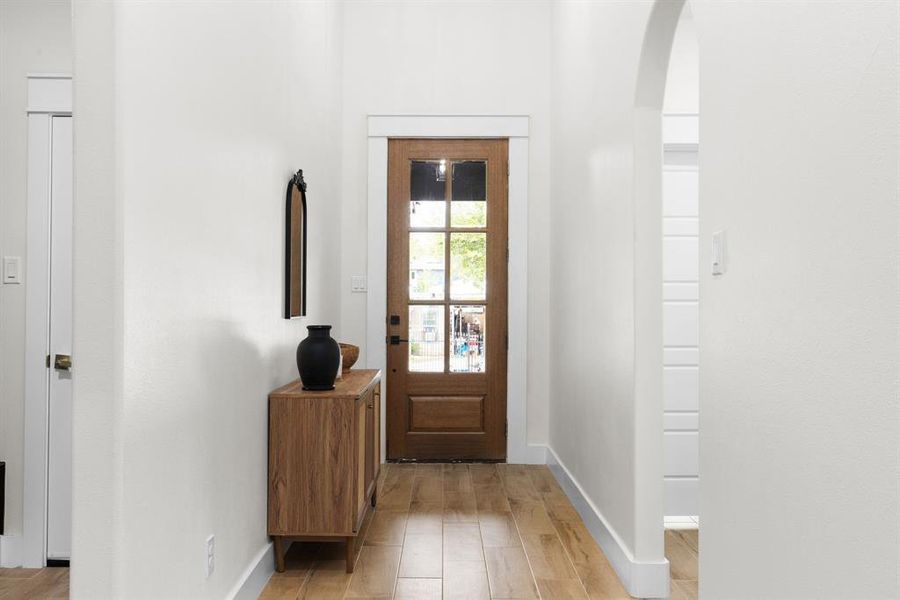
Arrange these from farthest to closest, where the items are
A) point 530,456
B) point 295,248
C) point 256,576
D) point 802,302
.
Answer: point 530,456
point 295,248
point 256,576
point 802,302

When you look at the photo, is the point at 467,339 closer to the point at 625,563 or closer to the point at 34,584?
the point at 625,563

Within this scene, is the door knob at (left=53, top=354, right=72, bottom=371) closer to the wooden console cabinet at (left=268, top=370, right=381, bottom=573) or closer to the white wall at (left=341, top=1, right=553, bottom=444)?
the wooden console cabinet at (left=268, top=370, right=381, bottom=573)

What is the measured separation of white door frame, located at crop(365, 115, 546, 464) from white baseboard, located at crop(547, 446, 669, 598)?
1255mm

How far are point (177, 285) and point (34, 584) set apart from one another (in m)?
1.65

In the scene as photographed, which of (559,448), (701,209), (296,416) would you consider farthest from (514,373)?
(701,209)

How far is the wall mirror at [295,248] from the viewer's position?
310cm

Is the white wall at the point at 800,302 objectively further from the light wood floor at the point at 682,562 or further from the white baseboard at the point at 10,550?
the white baseboard at the point at 10,550

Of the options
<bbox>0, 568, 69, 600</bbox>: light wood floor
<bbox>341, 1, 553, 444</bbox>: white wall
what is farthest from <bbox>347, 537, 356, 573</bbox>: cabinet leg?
<bbox>341, 1, 553, 444</bbox>: white wall

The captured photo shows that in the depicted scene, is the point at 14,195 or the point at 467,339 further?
the point at 467,339

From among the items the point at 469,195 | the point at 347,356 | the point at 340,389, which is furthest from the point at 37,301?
the point at 469,195

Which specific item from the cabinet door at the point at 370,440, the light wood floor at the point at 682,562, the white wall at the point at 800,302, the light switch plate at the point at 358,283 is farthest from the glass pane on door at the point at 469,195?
the white wall at the point at 800,302

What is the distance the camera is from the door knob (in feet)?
8.94

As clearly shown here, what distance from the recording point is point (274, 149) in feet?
9.34

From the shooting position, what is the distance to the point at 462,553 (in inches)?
118
